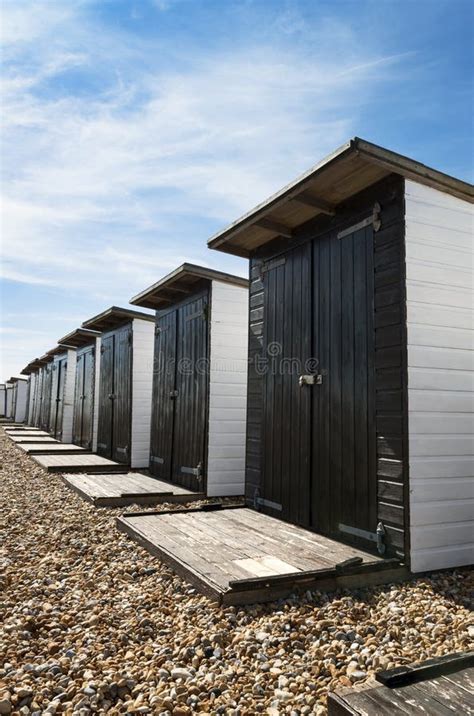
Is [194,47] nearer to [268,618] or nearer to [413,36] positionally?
[413,36]

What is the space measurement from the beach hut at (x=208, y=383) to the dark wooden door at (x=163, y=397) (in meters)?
0.08

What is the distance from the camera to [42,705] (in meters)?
2.08

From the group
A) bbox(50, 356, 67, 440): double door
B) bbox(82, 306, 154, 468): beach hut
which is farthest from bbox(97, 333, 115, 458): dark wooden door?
bbox(50, 356, 67, 440): double door

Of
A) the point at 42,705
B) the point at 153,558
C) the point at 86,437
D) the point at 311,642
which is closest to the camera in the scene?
the point at 42,705

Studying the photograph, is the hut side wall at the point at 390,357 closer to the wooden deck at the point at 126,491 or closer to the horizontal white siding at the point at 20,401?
the wooden deck at the point at 126,491

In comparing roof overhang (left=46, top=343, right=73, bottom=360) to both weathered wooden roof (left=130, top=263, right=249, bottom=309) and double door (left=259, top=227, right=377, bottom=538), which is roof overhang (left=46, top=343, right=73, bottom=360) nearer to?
weathered wooden roof (left=130, top=263, right=249, bottom=309)

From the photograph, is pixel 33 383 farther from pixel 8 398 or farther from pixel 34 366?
pixel 8 398

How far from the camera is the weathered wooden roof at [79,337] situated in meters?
12.9

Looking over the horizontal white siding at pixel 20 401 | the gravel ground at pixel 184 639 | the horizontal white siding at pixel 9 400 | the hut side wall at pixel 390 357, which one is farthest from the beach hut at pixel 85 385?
the horizontal white siding at pixel 9 400

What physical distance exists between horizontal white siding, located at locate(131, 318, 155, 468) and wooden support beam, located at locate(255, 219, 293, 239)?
17.6 feet

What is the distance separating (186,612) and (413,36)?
4.80 m

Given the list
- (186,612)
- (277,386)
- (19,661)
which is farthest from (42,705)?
(277,386)

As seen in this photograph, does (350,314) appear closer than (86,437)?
Yes

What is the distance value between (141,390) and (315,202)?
20.6 feet
